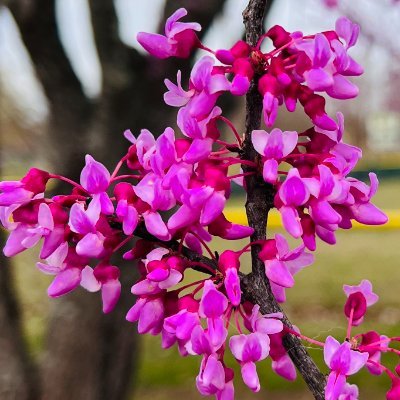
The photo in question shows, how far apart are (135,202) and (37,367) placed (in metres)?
2.50

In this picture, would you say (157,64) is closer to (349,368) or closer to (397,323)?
(349,368)

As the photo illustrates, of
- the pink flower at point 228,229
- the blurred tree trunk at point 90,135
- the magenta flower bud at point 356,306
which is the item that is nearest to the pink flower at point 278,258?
the pink flower at point 228,229

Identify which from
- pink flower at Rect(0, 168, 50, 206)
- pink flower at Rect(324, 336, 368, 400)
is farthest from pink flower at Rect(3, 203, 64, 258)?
pink flower at Rect(324, 336, 368, 400)

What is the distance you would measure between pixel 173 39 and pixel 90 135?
7.61ft

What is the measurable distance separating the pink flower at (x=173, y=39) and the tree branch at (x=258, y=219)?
0.08 meters

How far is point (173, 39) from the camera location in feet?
2.83

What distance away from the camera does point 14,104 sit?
13203 mm

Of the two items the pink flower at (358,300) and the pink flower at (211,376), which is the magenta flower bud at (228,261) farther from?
the pink flower at (358,300)

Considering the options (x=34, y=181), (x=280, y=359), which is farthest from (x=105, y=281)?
(x=280, y=359)

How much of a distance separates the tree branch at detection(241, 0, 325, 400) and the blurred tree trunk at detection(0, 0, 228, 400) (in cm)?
212

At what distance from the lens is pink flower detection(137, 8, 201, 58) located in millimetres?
856

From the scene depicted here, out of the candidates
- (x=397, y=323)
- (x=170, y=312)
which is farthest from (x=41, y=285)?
(x=170, y=312)

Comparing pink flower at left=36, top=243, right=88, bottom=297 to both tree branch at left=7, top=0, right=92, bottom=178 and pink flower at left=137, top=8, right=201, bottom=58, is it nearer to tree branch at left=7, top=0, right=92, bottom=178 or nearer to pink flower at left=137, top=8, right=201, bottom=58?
pink flower at left=137, top=8, right=201, bottom=58

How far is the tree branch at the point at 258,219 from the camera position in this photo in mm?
867
